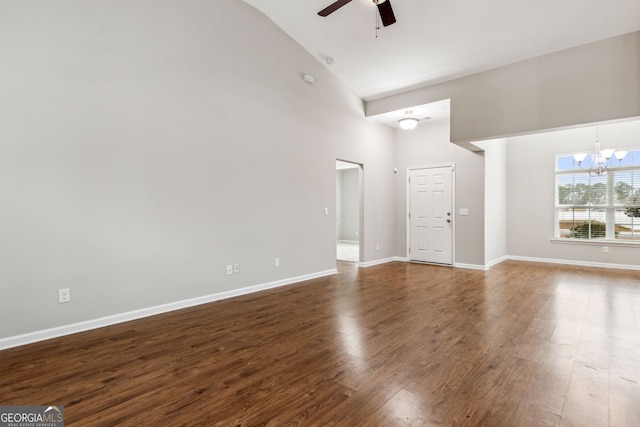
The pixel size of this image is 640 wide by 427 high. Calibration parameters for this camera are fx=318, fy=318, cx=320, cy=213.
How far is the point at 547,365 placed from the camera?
7.72 feet

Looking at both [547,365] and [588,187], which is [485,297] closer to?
[547,365]

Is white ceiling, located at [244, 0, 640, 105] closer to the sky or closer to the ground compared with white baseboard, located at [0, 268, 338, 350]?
closer to the sky

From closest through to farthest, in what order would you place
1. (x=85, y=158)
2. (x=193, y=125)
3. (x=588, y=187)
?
(x=85, y=158), (x=193, y=125), (x=588, y=187)

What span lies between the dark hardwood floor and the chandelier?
3.27m

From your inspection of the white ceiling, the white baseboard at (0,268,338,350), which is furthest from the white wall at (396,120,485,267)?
the white baseboard at (0,268,338,350)

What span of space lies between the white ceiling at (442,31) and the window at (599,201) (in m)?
3.60

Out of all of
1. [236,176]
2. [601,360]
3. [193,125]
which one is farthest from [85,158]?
[601,360]

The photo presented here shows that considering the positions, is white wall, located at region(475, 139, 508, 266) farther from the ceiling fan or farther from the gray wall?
the ceiling fan

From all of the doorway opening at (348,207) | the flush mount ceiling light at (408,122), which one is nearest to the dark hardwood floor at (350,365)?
the flush mount ceiling light at (408,122)

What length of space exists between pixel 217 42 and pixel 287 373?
13.1ft

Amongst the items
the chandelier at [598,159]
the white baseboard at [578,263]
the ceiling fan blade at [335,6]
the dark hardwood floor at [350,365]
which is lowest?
the white baseboard at [578,263]

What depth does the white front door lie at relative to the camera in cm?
670

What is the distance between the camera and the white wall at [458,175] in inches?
248

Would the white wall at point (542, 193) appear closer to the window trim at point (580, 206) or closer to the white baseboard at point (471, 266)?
the window trim at point (580, 206)
